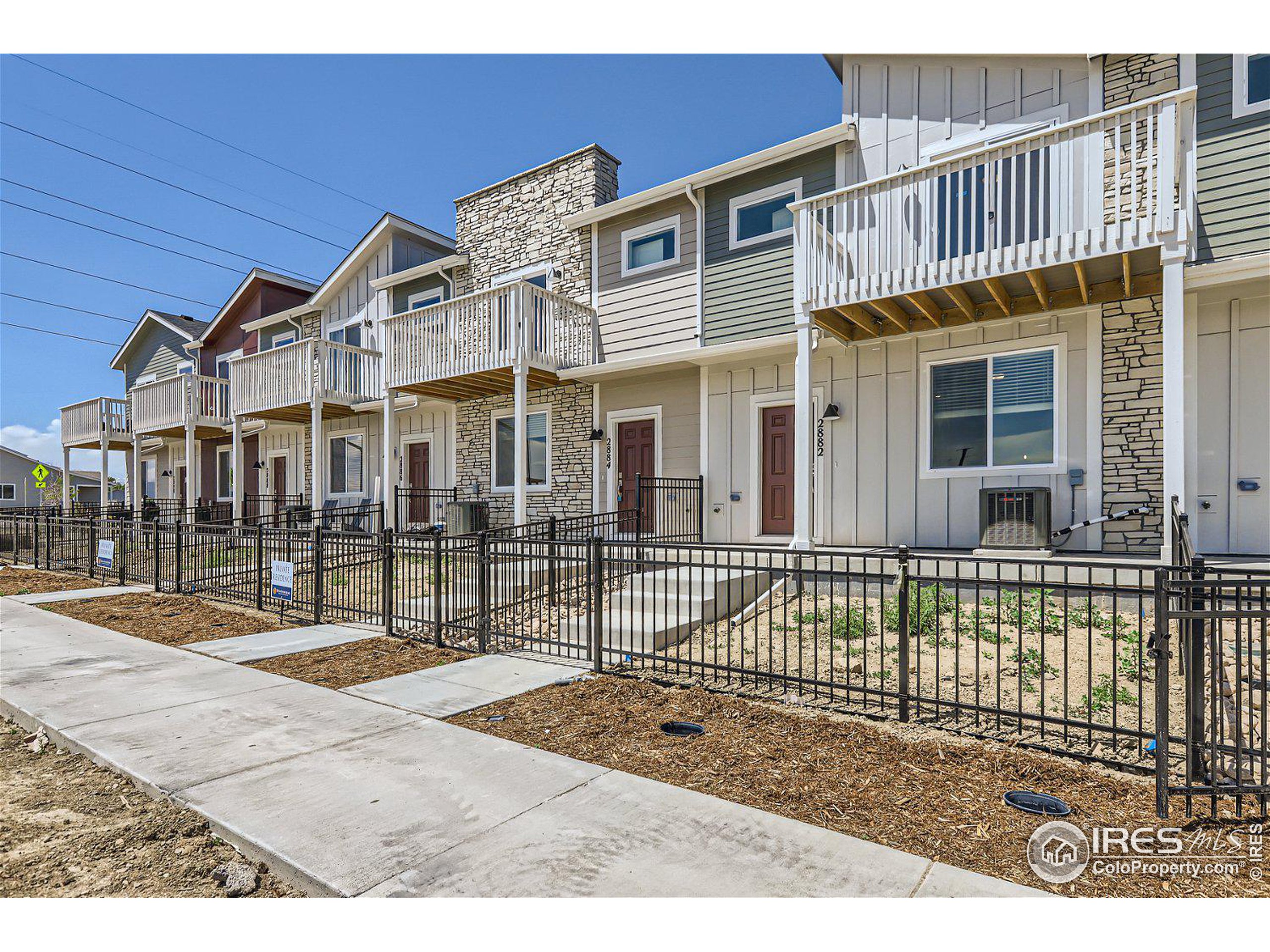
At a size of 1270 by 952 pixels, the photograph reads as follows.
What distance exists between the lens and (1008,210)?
843 cm

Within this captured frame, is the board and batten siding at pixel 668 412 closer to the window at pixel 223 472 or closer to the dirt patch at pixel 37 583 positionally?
the dirt patch at pixel 37 583

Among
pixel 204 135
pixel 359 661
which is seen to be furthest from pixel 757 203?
pixel 204 135

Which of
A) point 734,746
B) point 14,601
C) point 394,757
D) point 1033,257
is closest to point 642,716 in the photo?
point 734,746

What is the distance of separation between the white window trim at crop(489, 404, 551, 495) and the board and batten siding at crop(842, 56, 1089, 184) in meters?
7.23

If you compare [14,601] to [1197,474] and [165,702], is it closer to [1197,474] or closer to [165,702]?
[165,702]

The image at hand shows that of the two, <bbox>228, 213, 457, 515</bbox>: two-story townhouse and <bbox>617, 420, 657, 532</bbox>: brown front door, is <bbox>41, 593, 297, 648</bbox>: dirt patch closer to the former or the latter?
<bbox>228, 213, 457, 515</bbox>: two-story townhouse

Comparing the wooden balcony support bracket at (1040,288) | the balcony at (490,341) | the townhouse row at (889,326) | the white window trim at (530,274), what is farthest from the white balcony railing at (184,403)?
the wooden balcony support bracket at (1040,288)

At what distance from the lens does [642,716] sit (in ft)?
16.1

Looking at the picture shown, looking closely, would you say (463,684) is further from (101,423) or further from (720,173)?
(101,423)

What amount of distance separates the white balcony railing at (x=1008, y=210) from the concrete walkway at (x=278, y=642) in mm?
7109

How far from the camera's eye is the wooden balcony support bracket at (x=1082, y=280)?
7.39 m

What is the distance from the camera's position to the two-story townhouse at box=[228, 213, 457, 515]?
16453mm

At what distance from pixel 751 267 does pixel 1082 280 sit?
495 cm

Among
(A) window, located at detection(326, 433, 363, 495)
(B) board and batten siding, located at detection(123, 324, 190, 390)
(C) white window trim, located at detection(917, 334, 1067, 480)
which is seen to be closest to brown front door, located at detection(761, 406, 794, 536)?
(C) white window trim, located at detection(917, 334, 1067, 480)
